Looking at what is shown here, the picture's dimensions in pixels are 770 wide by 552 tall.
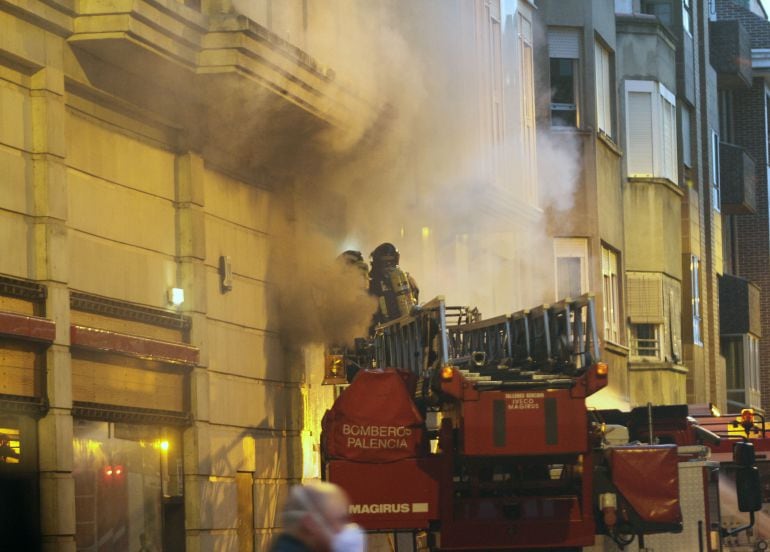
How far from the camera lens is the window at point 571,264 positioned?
88.8 ft

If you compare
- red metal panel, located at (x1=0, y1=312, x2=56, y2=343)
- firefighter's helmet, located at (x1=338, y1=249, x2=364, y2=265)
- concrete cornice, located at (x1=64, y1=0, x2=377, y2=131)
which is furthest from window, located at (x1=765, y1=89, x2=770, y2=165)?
red metal panel, located at (x1=0, y1=312, x2=56, y2=343)

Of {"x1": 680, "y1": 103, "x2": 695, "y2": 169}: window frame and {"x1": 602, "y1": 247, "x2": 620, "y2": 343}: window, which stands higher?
{"x1": 680, "y1": 103, "x2": 695, "y2": 169}: window frame

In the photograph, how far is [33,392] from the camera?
41.3ft

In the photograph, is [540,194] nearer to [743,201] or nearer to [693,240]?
[693,240]

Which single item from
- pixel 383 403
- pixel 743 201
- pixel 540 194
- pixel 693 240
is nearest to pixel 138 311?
pixel 383 403

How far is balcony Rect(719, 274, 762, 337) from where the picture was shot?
125ft

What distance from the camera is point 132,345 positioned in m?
14.2

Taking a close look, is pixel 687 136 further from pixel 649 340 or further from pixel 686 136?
pixel 649 340

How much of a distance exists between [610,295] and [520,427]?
17812mm

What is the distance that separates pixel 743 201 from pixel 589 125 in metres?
11.3

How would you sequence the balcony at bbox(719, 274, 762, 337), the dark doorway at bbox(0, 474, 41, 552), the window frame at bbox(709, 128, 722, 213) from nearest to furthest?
the dark doorway at bbox(0, 474, 41, 552)
the window frame at bbox(709, 128, 722, 213)
the balcony at bbox(719, 274, 762, 337)

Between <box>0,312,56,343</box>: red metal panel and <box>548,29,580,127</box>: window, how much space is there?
16025mm

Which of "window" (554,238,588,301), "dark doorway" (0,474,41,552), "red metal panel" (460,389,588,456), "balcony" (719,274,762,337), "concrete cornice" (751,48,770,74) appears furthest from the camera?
"concrete cornice" (751,48,770,74)

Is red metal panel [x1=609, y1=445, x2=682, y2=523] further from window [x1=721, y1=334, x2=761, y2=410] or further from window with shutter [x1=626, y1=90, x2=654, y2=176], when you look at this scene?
window [x1=721, y1=334, x2=761, y2=410]
